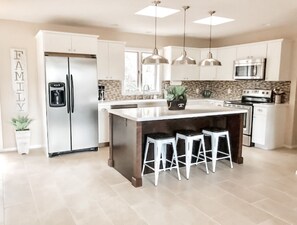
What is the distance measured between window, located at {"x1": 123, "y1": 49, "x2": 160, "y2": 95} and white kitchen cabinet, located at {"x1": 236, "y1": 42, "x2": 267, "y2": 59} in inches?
80.5

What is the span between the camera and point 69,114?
4883mm

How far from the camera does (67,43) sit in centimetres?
478

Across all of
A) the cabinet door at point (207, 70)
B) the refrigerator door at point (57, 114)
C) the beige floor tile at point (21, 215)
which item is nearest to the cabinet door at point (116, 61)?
the refrigerator door at point (57, 114)

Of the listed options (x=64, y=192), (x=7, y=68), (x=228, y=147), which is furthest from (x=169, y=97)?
(x=7, y=68)

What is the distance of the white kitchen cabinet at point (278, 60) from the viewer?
5.30 metres

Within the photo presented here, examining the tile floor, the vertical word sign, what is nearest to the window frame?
the vertical word sign

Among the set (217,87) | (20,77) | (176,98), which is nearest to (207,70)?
(217,87)

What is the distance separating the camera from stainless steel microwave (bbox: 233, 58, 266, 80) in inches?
221

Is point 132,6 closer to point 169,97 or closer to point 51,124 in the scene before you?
point 169,97

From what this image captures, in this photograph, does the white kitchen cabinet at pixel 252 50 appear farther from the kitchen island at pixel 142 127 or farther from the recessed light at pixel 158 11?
the recessed light at pixel 158 11

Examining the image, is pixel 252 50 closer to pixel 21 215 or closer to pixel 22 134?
pixel 22 134

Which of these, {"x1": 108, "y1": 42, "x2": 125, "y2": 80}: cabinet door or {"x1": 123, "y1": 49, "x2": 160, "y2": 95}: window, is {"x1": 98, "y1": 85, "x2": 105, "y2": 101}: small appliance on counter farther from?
{"x1": 123, "y1": 49, "x2": 160, "y2": 95}: window

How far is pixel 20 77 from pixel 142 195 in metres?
3.54

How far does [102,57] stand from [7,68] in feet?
6.08
